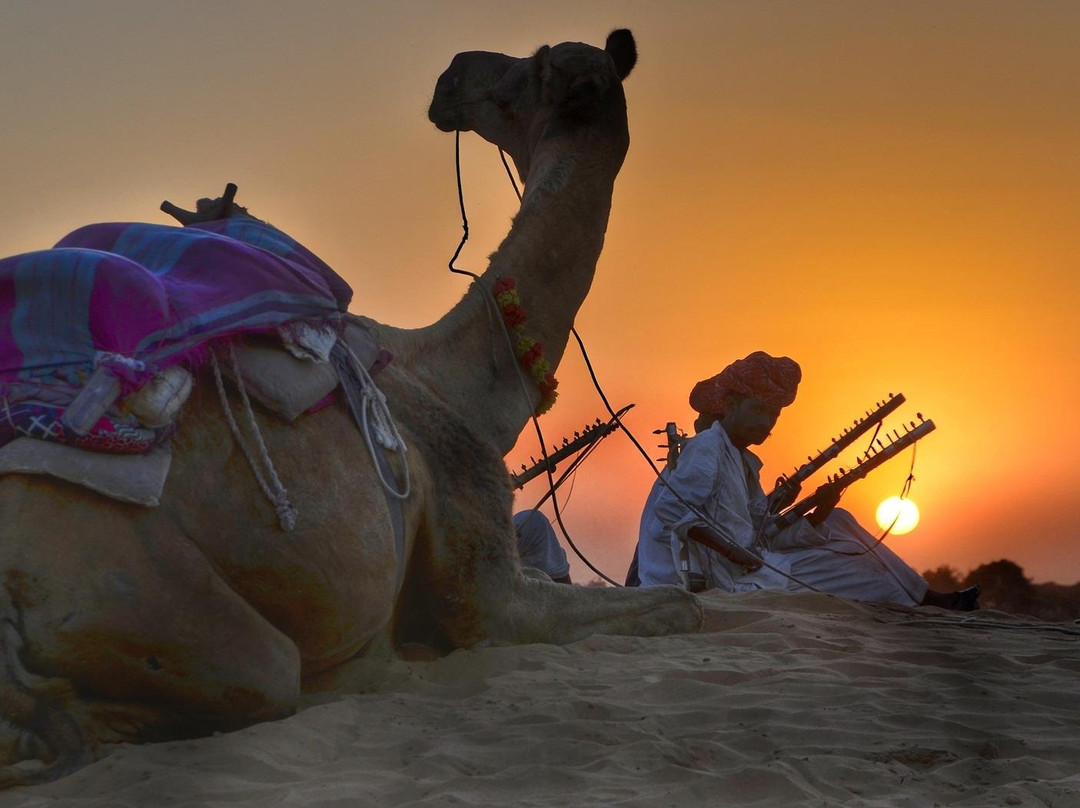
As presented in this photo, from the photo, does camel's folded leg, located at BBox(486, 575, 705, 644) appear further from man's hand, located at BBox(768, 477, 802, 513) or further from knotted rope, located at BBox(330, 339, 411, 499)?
man's hand, located at BBox(768, 477, 802, 513)

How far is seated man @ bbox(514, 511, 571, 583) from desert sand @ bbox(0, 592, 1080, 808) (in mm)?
4076

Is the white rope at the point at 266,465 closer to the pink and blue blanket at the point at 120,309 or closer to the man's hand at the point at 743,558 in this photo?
the pink and blue blanket at the point at 120,309

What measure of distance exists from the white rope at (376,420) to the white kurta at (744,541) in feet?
15.1

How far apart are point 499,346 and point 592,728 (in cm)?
217

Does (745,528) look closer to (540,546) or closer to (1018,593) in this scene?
(540,546)

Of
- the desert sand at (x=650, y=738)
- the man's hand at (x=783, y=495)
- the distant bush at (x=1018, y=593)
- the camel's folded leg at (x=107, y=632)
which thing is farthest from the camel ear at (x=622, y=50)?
the distant bush at (x=1018, y=593)

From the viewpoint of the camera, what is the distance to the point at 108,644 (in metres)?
3.82

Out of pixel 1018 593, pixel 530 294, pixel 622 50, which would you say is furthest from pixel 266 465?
pixel 1018 593

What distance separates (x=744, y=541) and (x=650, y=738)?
17.4 ft

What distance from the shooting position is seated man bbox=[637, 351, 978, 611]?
30.6ft

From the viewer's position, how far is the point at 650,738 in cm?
421

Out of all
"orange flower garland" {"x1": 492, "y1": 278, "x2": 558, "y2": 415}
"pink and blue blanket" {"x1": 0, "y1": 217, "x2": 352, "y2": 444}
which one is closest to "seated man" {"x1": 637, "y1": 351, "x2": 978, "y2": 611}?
"orange flower garland" {"x1": 492, "y1": 278, "x2": 558, "y2": 415}

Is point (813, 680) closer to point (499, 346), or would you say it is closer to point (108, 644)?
point (499, 346)

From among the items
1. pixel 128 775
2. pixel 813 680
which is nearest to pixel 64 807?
pixel 128 775
